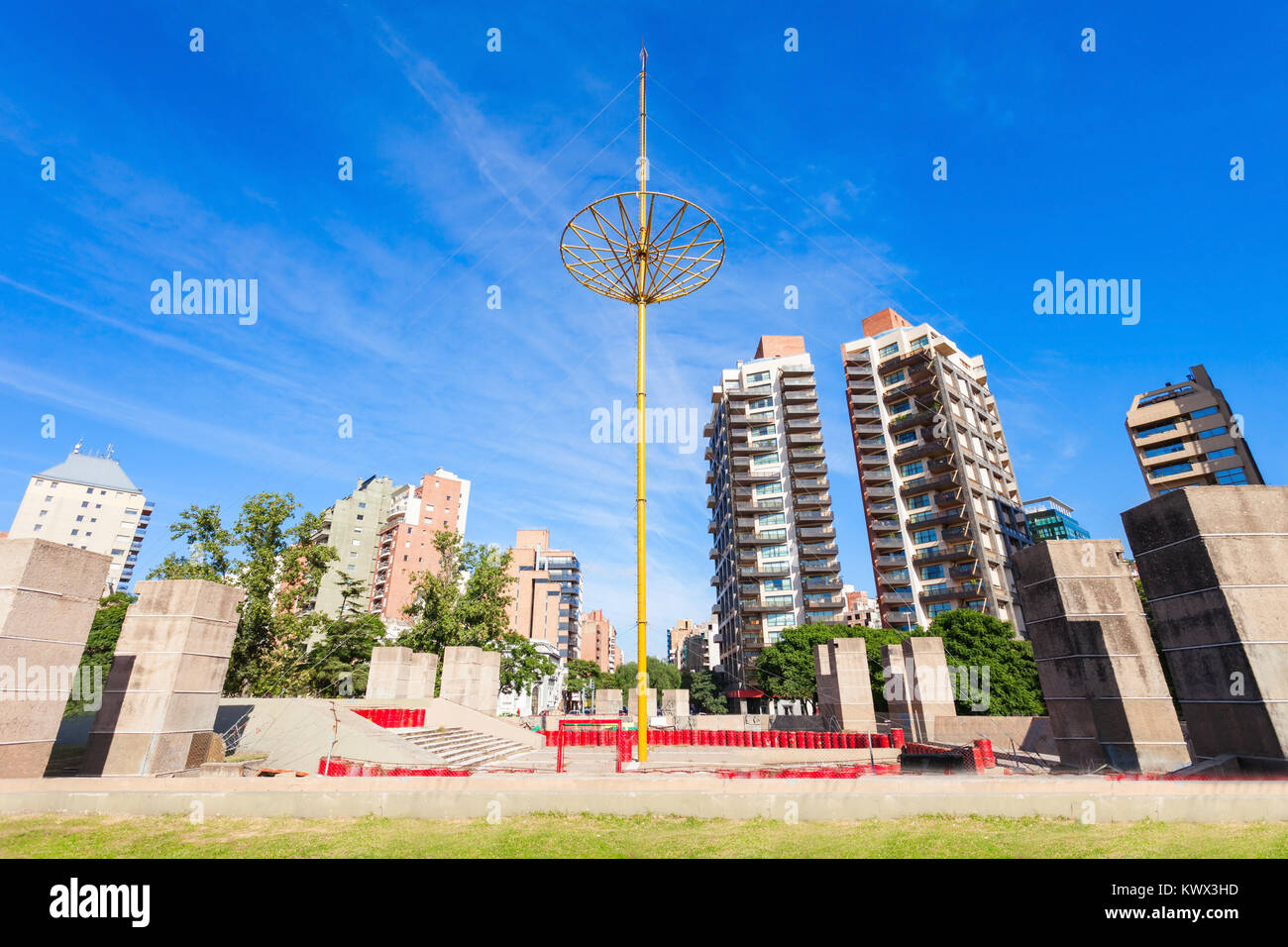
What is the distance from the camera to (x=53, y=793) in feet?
34.7

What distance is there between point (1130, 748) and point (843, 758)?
1057cm

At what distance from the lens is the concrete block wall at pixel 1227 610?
11.1 m

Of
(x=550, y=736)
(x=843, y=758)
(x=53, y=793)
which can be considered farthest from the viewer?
(x=550, y=736)

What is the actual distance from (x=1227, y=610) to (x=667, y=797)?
11342 mm

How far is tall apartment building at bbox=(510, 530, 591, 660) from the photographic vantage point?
119 m

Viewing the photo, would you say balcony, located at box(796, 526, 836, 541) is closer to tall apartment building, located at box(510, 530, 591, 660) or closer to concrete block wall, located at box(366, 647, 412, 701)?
tall apartment building, located at box(510, 530, 591, 660)

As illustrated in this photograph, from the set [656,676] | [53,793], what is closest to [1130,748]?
[53,793]

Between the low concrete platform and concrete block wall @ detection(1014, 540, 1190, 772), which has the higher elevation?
concrete block wall @ detection(1014, 540, 1190, 772)

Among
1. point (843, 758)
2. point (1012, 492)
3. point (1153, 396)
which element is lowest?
point (843, 758)

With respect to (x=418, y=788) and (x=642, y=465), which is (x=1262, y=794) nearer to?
(x=418, y=788)

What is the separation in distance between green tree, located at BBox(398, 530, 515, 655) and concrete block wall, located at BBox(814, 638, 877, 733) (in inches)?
951

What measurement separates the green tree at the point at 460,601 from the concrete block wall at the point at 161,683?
2689cm

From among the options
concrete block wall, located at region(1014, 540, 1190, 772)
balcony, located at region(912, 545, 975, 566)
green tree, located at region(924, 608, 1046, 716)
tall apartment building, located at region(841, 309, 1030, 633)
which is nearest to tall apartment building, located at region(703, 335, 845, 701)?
tall apartment building, located at region(841, 309, 1030, 633)
